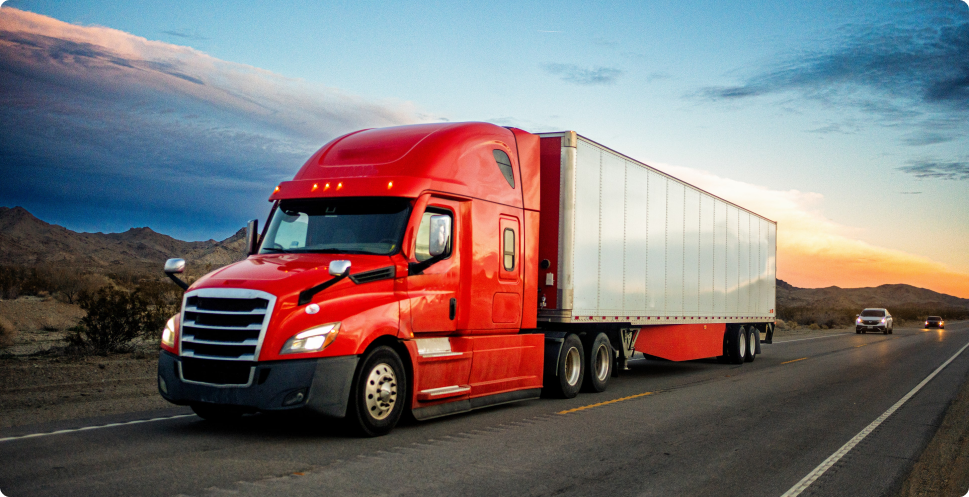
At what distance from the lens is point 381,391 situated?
26.0 feet

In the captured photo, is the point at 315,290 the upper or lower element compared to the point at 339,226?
lower

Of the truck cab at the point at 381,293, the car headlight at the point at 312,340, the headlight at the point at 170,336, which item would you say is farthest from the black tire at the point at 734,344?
the headlight at the point at 170,336

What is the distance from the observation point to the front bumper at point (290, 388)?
7.14 meters

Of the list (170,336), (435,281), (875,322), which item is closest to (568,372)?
(435,281)

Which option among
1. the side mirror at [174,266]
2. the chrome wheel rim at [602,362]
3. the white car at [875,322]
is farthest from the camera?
the white car at [875,322]

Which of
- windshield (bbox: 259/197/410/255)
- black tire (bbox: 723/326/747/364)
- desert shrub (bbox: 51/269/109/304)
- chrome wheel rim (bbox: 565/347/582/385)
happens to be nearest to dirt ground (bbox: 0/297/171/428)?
windshield (bbox: 259/197/410/255)

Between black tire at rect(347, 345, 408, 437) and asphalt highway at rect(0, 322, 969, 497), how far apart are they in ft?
0.63

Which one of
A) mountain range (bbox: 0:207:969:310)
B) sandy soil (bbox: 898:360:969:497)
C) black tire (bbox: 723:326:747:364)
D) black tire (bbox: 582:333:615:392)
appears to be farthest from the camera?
mountain range (bbox: 0:207:969:310)

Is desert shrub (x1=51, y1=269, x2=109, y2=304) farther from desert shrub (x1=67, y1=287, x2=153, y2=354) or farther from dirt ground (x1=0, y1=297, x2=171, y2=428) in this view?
desert shrub (x1=67, y1=287, x2=153, y2=354)

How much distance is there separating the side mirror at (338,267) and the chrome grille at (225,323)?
24.9 inches

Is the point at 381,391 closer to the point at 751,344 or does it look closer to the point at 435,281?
the point at 435,281

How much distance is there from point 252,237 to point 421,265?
2260 millimetres

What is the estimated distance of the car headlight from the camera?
7.21m

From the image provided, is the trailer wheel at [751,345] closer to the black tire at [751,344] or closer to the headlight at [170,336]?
the black tire at [751,344]
